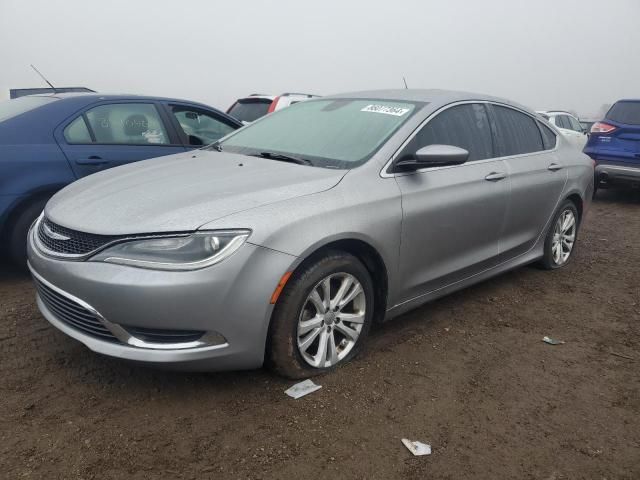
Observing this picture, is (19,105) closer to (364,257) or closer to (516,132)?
(364,257)

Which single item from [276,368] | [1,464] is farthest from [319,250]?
[1,464]

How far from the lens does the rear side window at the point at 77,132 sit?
172 inches

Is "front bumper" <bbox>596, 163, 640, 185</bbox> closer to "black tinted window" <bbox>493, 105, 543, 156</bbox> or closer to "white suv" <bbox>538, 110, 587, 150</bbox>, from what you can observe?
"black tinted window" <bbox>493, 105, 543, 156</bbox>

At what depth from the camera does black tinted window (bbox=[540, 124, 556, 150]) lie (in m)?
4.61

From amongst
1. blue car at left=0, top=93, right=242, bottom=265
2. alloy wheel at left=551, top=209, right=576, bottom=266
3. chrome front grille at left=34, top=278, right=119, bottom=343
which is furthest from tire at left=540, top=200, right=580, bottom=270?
chrome front grille at left=34, top=278, right=119, bottom=343

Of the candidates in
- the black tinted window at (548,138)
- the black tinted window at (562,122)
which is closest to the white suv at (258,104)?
the black tinted window at (548,138)

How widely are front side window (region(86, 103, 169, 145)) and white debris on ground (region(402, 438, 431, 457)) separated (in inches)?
140

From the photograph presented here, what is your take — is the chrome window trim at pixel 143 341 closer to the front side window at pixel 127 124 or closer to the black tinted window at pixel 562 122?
the front side window at pixel 127 124

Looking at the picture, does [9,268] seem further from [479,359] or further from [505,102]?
[505,102]

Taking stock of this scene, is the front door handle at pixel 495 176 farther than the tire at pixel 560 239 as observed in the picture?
No

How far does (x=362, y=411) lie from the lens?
8.54ft

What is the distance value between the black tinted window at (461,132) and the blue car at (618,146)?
526cm

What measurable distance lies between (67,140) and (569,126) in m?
13.0

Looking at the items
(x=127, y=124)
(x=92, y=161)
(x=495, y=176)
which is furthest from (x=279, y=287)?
(x=127, y=124)
